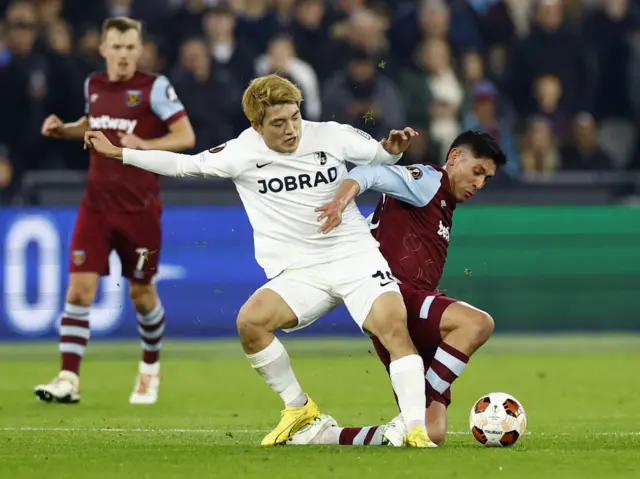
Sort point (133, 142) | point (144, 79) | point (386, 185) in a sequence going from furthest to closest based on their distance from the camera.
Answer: point (144, 79)
point (133, 142)
point (386, 185)

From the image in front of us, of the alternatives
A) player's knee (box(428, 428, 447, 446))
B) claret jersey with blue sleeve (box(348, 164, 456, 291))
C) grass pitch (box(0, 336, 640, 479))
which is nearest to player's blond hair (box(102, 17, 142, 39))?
grass pitch (box(0, 336, 640, 479))

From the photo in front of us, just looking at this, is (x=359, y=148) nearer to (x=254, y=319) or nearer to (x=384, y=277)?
(x=384, y=277)

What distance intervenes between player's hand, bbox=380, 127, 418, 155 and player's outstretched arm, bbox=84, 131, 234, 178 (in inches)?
33.6

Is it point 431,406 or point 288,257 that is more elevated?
point 288,257

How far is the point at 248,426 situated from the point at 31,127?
24.1 feet

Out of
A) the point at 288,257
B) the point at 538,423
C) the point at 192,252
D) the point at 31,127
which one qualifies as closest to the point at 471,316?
the point at 288,257

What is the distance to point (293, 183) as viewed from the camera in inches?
318

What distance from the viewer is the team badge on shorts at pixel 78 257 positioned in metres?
10.7

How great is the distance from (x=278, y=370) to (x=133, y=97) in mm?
3406

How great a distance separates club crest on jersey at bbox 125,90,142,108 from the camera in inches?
424

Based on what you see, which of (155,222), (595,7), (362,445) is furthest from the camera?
(595,7)

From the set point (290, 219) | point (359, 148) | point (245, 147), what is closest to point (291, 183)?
point (290, 219)

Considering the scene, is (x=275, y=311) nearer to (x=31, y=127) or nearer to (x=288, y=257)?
(x=288, y=257)

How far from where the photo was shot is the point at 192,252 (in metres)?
14.8
